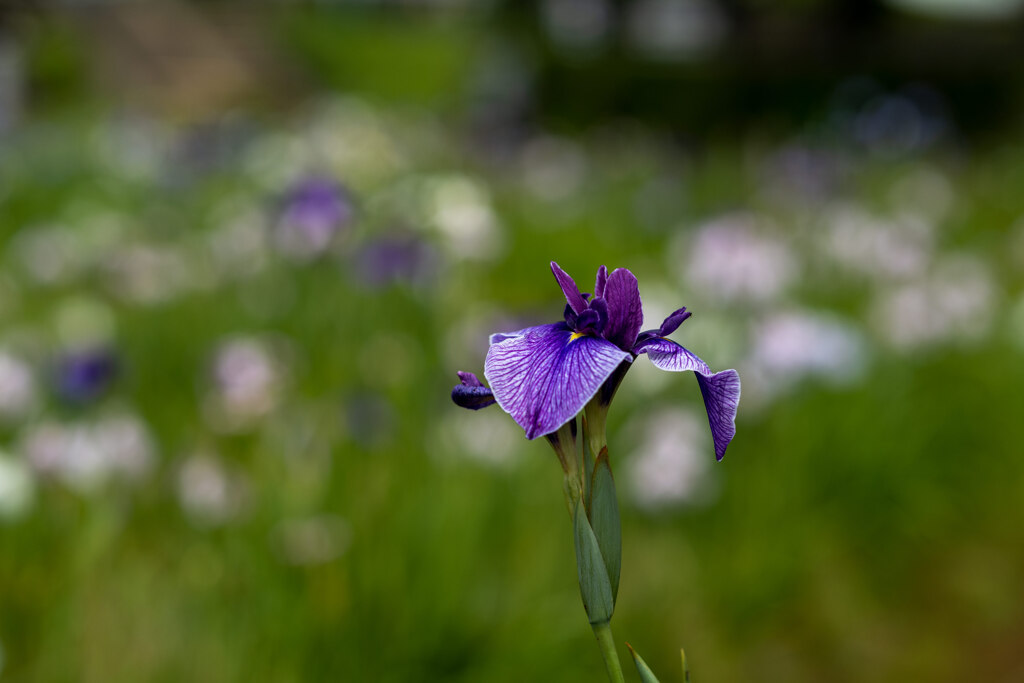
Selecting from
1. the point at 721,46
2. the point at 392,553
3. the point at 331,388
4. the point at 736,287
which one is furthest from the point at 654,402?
the point at 721,46

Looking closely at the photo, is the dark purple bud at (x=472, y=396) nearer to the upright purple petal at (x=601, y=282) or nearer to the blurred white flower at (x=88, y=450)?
the upright purple petal at (x=601, y=282)

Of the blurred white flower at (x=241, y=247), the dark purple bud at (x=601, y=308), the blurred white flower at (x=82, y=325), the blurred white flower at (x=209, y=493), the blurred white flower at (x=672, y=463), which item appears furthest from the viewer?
the blurred white flower at (x=241, y=247)

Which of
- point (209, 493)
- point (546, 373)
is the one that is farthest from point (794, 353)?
point (546, 373)

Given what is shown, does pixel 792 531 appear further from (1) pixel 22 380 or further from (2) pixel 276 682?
(1) pixel 22 380

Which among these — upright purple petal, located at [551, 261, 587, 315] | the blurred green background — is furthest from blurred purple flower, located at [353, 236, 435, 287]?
upright purple petal, located at [551, 261, 587, 315]

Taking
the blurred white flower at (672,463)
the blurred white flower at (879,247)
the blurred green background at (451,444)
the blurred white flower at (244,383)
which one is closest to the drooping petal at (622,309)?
the blurred green background at (451,444)

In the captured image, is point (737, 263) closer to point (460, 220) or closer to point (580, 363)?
point (460, 220)
